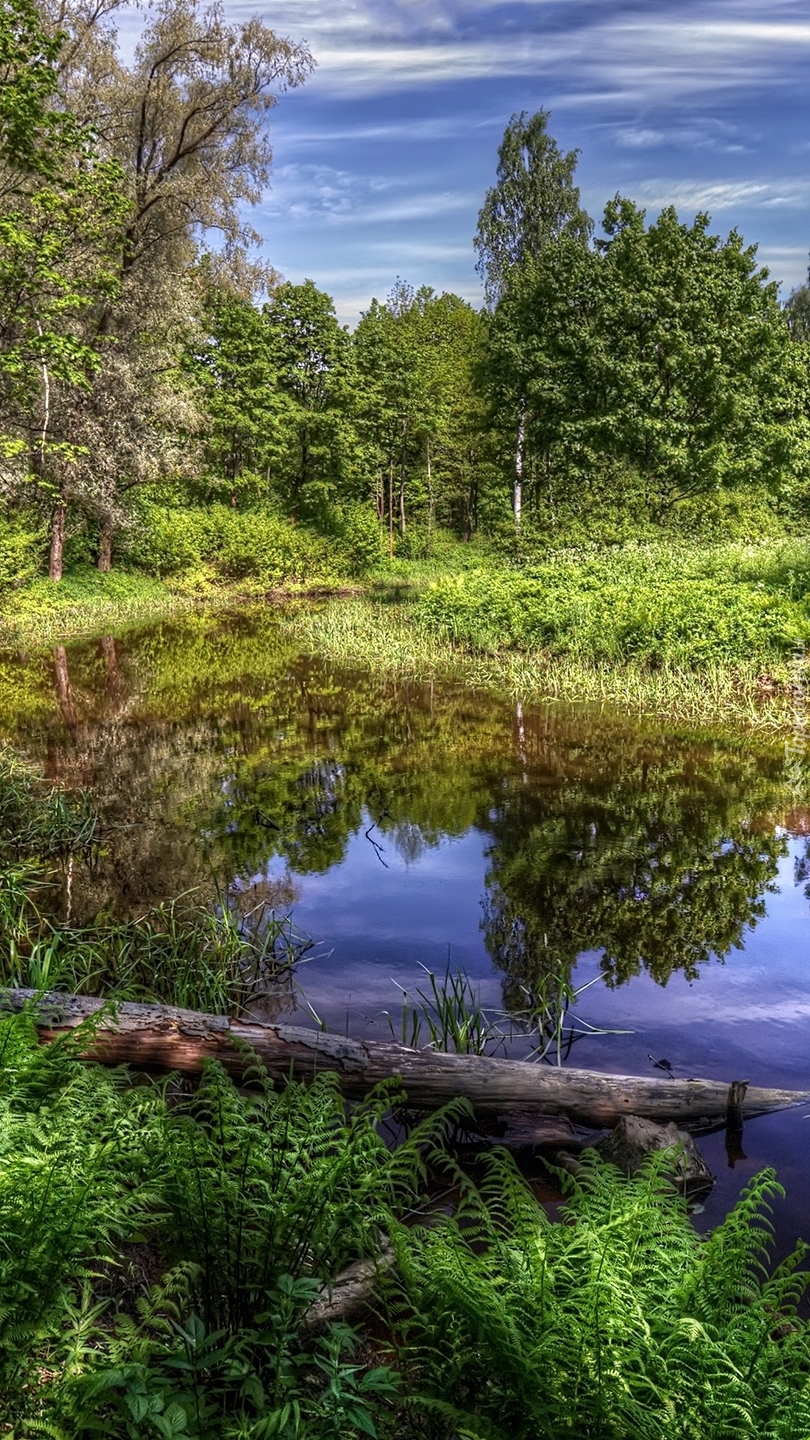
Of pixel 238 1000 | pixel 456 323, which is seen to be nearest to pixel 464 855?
pixel 238 1000

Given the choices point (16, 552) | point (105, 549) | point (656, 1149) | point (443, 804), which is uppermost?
point (105, 549)

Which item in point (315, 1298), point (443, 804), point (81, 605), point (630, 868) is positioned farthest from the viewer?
point (81, 605)

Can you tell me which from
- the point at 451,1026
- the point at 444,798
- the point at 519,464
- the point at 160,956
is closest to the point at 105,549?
the point at 519,464

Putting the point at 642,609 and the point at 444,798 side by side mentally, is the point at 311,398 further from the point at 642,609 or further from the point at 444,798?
the point at 444,798

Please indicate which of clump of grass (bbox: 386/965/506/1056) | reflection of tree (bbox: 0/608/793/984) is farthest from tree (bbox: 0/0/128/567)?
clump of grass (bbox: 386/965/506/1056)

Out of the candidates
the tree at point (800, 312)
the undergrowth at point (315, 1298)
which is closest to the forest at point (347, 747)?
the undergrowth at point (315, 1298)

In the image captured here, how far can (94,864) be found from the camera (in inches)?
333

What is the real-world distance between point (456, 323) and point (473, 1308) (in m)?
53.3

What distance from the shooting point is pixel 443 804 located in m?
10.5

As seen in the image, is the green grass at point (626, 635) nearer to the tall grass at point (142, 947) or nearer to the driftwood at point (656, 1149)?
the tall grass at point (142, 947)

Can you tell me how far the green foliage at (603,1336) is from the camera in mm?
2428

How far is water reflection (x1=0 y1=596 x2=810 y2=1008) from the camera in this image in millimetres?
7633

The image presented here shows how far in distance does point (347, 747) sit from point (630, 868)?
5402 millimetres

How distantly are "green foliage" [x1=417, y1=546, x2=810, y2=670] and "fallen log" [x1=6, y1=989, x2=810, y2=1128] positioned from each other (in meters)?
11.1
